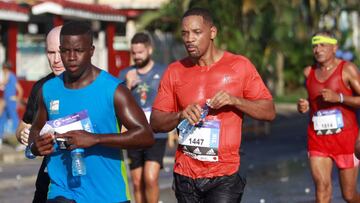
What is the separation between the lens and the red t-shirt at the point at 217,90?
20.7 ft

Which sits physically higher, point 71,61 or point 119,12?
point 71,61

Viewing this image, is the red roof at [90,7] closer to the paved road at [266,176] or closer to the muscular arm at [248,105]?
the paved road at [266,176]

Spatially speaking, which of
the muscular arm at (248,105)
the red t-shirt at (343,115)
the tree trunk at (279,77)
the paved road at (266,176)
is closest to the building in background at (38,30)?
the paved road at (266,176)

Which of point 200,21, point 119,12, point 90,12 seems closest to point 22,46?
point 90,12

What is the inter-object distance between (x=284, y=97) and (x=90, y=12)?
1318cm

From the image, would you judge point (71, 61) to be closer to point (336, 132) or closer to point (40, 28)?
point (336, 132)

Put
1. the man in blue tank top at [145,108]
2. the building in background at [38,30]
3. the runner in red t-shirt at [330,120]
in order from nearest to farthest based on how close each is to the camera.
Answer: the runner in red t-shirt at [330,120], the man in blue tank top at [145,108], the building in background at [38,30]

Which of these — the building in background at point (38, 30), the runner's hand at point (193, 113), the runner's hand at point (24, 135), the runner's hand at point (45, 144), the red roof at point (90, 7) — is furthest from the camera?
the red roof at point (90, 7)

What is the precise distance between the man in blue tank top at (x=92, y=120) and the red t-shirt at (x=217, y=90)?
2.84 ft

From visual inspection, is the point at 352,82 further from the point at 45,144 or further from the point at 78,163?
the point at 45,144

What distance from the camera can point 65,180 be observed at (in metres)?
5.58

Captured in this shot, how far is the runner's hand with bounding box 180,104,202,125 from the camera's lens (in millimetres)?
6020

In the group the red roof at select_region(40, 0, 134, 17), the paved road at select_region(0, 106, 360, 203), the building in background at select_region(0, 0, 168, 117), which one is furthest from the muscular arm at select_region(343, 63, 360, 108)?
the red roof at select_region(40, 0, 134, 17)

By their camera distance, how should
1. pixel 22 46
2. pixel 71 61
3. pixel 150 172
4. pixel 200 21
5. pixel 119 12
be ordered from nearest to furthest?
pixel 71 61, pixel 200 21, pixel 150 172, pixel 22 46, pixel 119 12
